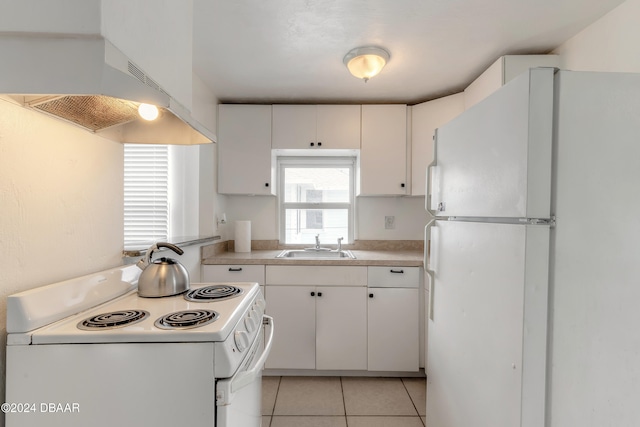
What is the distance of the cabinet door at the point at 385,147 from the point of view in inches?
100

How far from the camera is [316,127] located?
255cm

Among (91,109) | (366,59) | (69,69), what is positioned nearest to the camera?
(69,69)

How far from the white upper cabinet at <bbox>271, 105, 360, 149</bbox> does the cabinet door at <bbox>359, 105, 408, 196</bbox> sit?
96 mm

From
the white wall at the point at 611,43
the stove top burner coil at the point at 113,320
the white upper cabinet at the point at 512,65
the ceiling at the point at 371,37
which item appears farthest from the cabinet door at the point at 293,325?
the white wall at the point at 611,43

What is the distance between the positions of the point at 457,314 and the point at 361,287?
100cm

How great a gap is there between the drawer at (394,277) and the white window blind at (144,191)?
158 cm

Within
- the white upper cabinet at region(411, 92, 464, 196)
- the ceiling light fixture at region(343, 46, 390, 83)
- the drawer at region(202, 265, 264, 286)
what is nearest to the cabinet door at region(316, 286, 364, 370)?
the drawer at region(202, 265, 264, 286)

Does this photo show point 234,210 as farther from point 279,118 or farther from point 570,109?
point 570,109

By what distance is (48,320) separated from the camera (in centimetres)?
86

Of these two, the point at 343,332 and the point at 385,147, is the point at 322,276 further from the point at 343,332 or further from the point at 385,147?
the point at 385,147

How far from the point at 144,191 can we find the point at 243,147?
33.7 inches

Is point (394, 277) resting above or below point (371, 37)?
below

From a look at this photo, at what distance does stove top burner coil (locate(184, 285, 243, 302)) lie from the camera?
1153 millimetres

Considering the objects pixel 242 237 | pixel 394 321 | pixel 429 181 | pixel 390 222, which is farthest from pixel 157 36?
pixel 390 222
